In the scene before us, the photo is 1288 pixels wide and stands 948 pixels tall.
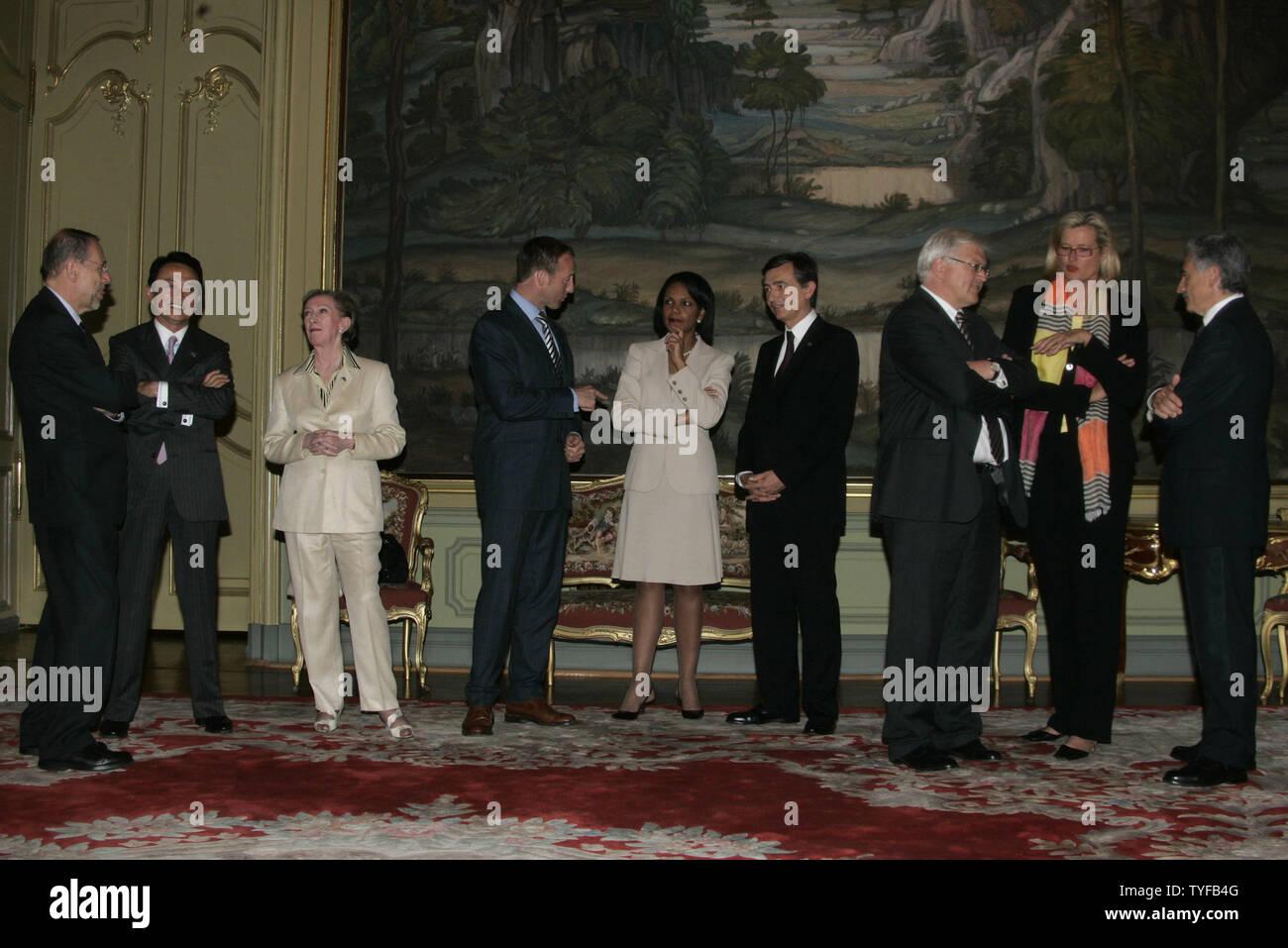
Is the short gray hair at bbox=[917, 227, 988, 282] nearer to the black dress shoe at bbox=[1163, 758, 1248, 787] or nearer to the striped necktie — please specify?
the striped necktie

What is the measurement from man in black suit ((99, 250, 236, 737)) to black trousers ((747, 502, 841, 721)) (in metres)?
2.28

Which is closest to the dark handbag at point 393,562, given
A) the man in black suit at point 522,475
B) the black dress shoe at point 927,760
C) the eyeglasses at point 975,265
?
the man in black suit at point 522,475

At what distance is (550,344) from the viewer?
202 inches

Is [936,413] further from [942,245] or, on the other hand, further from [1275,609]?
[1275,609]

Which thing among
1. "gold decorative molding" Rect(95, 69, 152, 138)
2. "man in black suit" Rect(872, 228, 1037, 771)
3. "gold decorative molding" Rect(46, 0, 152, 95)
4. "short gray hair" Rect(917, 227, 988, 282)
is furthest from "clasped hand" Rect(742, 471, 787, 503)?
"gold decorative molding" Rect(46, 0, 152, 95)

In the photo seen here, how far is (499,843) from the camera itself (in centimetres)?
326

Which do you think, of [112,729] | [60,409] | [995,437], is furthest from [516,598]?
[995,437]

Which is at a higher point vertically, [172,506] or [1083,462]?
[1083,462]

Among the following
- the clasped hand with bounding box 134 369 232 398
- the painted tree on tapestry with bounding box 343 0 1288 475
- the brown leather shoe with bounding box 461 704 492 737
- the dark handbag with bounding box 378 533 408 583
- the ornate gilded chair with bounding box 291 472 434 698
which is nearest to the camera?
the clasped hand with bounding box 134 369 232 398

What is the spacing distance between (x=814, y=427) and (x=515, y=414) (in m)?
1.28

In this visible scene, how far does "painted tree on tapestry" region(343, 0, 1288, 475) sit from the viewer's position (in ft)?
24.2

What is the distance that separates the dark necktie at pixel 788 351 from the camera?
5273 millimetres

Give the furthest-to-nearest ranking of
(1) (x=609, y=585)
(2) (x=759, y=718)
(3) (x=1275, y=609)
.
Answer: (1) (x=609, y=585) < (3) (x=1275, y=609) < (2) (x=759, y=718)

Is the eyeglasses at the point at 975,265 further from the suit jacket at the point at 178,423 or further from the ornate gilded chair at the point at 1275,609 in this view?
the ornate gilded chair at the point at 1275,609
